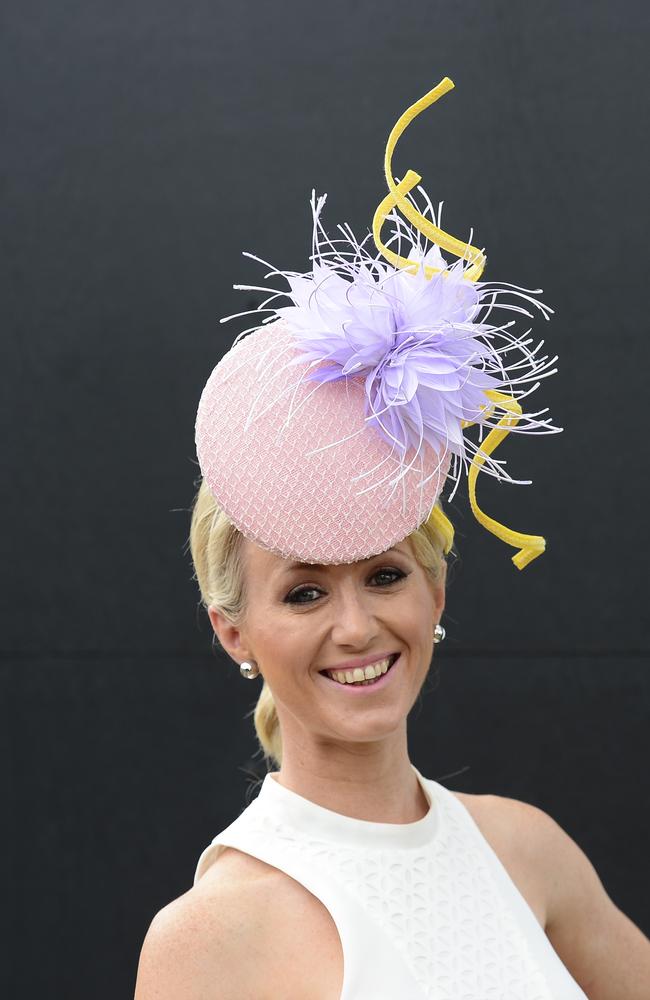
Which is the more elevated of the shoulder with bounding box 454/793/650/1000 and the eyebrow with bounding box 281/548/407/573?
the eyebrow with bounding box 281/548/407/573

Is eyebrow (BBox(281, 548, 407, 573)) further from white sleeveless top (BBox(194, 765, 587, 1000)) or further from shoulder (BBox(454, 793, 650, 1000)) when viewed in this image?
shoulder (BBox(454, 793, 650, 1000))

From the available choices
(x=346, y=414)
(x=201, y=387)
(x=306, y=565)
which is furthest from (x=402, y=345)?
(x=201, y=387)

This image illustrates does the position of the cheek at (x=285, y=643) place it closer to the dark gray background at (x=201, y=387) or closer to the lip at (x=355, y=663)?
the lip at (x=355, y=663)

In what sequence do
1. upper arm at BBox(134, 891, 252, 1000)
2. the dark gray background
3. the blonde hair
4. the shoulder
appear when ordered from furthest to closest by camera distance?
the dark gray background → the shoulder → the blonde hair → upper arm at BBox(134, 891, 252, 1000)

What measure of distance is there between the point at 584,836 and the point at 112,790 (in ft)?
2.48

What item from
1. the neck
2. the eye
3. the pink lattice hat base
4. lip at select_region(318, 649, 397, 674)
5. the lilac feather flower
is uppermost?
the lilac feather flower

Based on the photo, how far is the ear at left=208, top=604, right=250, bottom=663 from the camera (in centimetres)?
136

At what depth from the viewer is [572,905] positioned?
4.98 ft

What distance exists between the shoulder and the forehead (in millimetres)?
356

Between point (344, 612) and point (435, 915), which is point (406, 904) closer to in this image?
point (435, 915)

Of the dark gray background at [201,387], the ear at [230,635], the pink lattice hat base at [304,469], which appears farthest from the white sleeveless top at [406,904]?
the dark gray background at [201,387]

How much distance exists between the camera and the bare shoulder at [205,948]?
121 cm

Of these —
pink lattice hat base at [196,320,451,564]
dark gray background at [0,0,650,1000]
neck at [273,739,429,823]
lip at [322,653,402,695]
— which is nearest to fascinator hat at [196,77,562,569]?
pink lattice hat base at [196,320,451,564]

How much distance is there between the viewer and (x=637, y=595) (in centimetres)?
224
